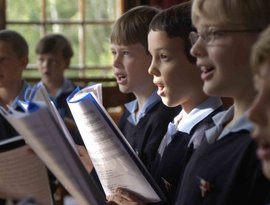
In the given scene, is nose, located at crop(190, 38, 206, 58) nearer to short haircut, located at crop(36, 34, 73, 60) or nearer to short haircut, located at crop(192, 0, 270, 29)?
short haircut, located at crop(192, 0, 270, 29)

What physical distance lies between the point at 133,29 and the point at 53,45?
288cm

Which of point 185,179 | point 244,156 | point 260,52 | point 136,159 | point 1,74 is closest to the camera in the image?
point 260,52

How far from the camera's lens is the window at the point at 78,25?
19.8 ft

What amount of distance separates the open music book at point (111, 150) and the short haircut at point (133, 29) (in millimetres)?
563

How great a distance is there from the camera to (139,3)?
6066 mm

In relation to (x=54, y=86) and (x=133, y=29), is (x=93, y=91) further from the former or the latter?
(x=54, y=86)

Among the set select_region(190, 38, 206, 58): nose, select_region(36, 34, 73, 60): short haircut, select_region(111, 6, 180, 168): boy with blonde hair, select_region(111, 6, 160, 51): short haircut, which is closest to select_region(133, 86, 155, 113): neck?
select_region(111, 6, 180, 168): boy with blonde hair

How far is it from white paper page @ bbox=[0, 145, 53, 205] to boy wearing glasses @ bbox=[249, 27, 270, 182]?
771mm

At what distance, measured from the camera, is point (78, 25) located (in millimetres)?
6125

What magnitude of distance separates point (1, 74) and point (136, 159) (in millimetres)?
1949

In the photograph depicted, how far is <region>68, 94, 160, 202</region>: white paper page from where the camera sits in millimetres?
1831

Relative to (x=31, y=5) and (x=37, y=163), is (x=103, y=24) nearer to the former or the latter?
(x=31, y=5)

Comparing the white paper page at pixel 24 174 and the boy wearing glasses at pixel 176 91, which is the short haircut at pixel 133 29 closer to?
the boy wearing glasses at pixel 176 91

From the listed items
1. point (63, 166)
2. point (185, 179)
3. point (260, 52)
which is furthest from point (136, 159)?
point (260, 52)
